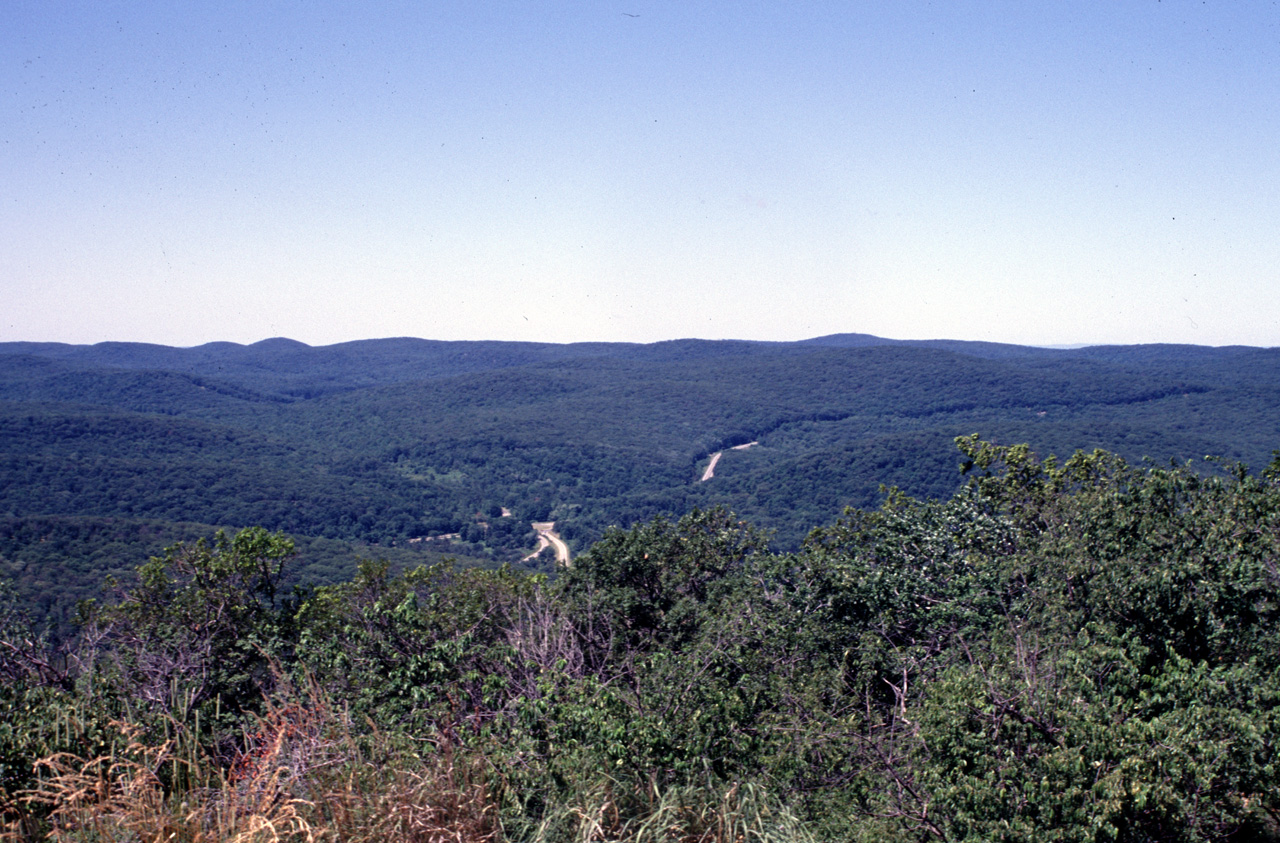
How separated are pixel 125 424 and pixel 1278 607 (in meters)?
156

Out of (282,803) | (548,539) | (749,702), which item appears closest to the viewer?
(282,803)

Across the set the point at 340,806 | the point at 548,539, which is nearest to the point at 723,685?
the point at 340,806

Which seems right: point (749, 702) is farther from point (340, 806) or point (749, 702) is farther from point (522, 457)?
point (522, 457)

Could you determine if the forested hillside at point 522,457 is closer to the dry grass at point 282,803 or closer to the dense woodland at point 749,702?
the dense woodland at point 749,702

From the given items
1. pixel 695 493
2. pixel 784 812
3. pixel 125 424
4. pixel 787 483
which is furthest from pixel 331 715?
pixel 125 424

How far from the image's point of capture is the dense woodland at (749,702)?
12.2ft

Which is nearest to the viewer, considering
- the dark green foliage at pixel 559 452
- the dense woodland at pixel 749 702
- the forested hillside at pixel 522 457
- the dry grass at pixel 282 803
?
the dry grass at pixel 282 803

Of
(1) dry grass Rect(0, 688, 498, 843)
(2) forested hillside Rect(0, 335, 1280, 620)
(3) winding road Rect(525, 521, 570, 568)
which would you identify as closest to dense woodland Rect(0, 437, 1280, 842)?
(1) dry grass Rect(0, 688, 498, 843)

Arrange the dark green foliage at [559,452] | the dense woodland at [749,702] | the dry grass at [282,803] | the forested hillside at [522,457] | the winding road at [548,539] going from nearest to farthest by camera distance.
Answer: the dry grass at [282,803] < the dense woodland at [749,702] < the forested hillside at [522,457] < the dark green foliage at [559,452] < the winding road at [548,539]

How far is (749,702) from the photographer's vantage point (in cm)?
775

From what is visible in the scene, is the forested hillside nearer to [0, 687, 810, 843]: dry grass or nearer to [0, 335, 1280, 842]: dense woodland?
[0, 335, 1280, 842]: dense woodland

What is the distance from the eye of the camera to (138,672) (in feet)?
34.7

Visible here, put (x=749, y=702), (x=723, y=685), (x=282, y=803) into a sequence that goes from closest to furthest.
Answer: (x=282, y=803) < (x=749, y=702) < (x=723, y=685)

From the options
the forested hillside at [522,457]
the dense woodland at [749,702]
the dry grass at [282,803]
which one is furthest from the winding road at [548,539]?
the dry grass at [282,803]
